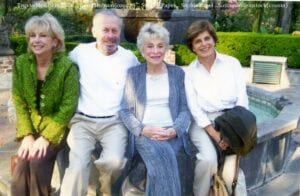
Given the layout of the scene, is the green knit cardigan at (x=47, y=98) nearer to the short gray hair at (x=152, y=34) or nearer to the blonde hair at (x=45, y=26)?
the blonde hair at (x=45, y=26)

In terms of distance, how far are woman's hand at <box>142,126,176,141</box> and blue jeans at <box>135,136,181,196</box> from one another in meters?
0.05

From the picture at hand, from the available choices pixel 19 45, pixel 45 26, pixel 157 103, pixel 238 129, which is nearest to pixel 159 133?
pixel 157 103

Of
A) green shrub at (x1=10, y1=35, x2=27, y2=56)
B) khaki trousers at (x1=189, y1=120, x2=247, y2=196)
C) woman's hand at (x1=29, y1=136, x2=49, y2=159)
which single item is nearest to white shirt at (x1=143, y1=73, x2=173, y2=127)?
khaki trousers at (x1=189, y1=120, x2=247, y2=196)

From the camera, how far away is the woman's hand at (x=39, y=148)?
2.50m

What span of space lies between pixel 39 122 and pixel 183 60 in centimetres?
712

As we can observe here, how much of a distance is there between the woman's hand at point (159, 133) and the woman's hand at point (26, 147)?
2.36 feet

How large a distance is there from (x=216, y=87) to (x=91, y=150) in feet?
3.09

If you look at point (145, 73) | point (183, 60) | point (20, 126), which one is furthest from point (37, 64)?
point (183, 60)

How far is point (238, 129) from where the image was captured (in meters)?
2.41

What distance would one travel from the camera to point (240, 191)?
253cm

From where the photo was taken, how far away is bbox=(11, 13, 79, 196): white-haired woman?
2.55 m

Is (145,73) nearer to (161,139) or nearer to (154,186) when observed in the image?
(161,139)

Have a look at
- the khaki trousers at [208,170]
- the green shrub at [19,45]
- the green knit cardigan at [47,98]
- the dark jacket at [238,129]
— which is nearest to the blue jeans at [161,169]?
the khaki trousers at [208,170]

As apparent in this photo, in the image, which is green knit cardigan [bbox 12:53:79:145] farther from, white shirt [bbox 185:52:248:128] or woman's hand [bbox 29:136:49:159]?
white shirt [bbox 185:52:248:128]
